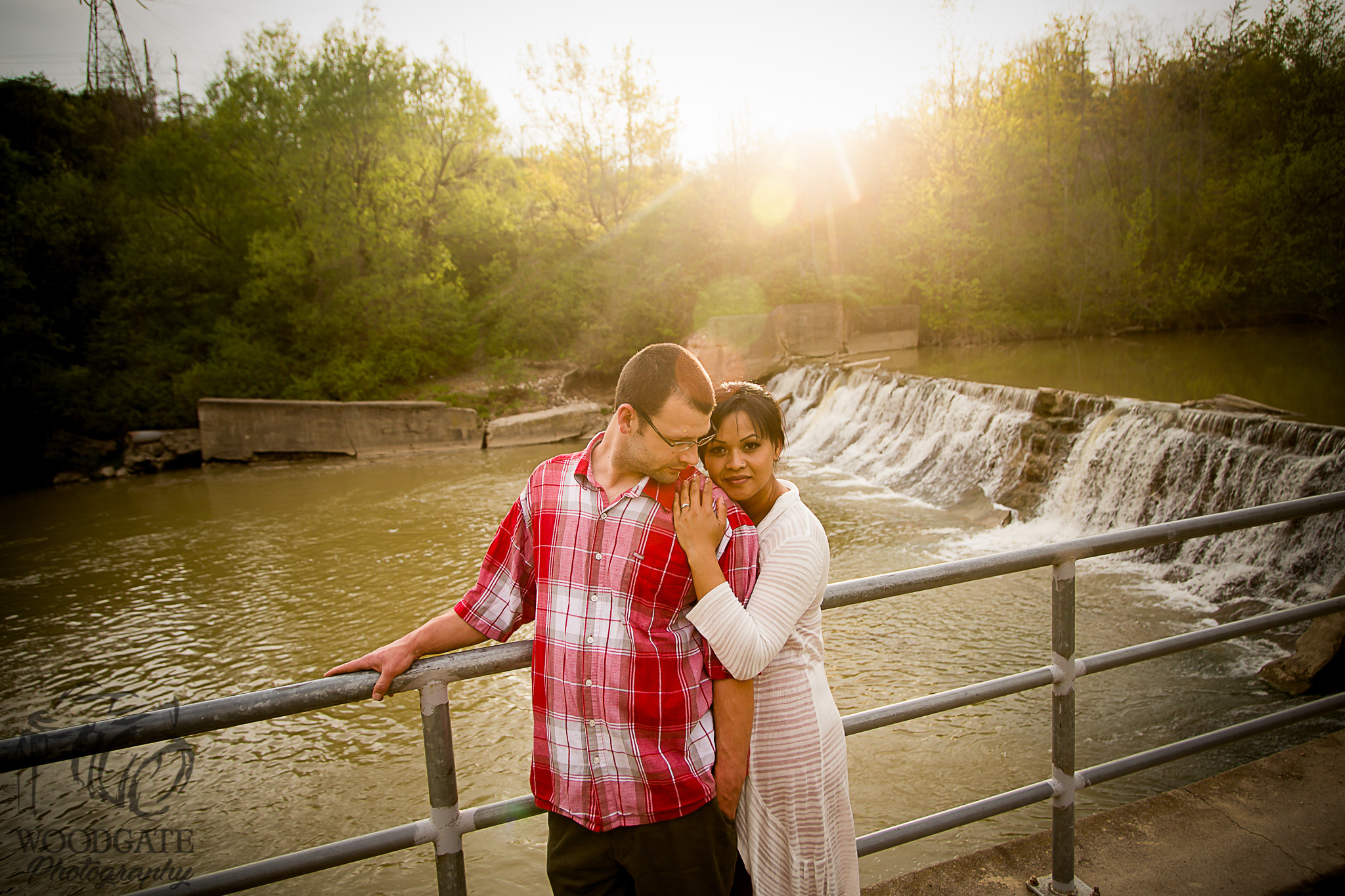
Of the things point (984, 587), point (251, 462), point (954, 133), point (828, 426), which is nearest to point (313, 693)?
point (984, 587)

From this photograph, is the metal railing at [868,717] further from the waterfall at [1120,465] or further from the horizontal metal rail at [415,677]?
the waterfall at [1120,465]

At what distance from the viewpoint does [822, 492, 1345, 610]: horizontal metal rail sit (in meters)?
1.65

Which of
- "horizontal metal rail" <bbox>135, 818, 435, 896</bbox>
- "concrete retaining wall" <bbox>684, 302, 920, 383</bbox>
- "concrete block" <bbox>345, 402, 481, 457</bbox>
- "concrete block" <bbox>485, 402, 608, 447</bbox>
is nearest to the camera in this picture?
"horizontal metal rail" <bbox>135, 818, 435, 896</bbox>

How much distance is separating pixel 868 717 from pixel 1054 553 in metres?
0.66

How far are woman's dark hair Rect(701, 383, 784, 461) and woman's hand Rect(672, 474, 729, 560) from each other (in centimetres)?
21

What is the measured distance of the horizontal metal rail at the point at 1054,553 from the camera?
5.41 ft

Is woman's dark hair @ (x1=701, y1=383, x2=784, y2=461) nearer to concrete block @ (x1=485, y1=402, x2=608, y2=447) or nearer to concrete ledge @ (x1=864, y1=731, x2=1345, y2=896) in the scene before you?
concrete ledge @ (x1=864, y1=731, x2=1345, y2=896)

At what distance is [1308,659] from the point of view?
5.02 metres

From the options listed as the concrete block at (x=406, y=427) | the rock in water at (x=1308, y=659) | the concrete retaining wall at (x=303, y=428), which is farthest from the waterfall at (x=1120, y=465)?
the concrete retaining wall at (x=303, y=428)

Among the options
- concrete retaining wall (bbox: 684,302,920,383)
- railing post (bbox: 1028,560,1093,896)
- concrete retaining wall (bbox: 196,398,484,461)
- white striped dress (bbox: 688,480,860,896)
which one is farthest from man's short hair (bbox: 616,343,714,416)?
concrete retaining wall (bbox: 684,302,920,383)

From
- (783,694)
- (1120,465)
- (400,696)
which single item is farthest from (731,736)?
(1120,465)

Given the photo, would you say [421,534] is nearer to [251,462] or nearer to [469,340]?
[251,462]

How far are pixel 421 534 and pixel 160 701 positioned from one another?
4323 millimetres

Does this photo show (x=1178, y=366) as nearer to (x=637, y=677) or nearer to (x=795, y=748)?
(x=795, y=748)
